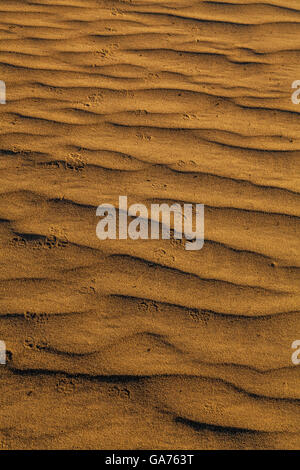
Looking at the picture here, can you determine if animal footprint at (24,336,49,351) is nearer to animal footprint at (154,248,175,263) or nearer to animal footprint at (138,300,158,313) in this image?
animal footprint at (138,300,158,313)

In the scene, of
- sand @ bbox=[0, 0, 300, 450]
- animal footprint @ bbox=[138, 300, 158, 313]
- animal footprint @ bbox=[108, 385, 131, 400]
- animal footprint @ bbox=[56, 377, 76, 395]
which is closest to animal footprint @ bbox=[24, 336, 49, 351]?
sand @ bbox=[0, 0, 300, 450]

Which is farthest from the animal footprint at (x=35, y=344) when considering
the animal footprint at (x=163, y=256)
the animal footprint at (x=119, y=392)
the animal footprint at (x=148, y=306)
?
the animal footprint at (x=163, y=256)

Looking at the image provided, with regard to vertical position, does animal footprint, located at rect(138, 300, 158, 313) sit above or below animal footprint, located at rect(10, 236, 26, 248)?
below

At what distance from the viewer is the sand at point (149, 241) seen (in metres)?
1.60

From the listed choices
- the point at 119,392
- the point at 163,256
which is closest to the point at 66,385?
the point at 119,392

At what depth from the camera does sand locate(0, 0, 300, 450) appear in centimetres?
160

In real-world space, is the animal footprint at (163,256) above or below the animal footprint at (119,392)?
above

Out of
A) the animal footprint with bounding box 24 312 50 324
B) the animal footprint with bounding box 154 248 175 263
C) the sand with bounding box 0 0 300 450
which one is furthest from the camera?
the animal footprint with bounding box 154 248 175 263

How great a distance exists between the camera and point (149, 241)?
1.98 meters

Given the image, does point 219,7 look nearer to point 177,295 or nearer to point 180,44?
point 180,44

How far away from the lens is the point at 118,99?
8.30 feet

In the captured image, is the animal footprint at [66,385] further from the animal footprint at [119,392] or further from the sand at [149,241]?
the animal footprint at [119,392]

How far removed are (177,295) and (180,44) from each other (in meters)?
2.00

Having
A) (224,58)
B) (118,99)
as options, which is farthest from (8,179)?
(224,58)
